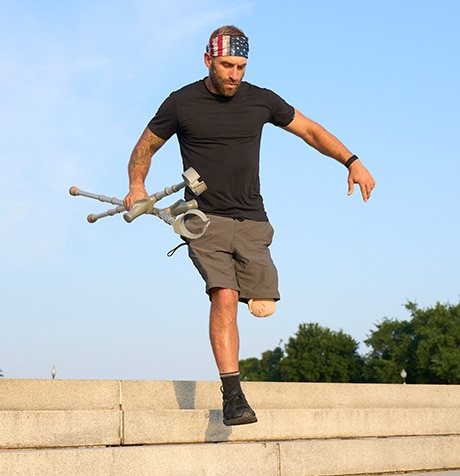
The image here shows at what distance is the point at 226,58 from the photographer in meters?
6.06

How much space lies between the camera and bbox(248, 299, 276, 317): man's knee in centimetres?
633

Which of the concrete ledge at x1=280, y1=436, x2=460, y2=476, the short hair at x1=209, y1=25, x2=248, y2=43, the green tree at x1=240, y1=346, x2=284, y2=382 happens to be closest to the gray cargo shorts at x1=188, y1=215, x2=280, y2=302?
the short hair at x1=209, y1=25, x2=248, y2=43

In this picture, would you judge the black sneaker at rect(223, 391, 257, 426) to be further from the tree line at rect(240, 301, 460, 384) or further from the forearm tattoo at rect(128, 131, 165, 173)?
the tree line at rect(240, 301, 460, 384)

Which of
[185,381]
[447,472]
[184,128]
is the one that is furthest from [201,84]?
[447,472]

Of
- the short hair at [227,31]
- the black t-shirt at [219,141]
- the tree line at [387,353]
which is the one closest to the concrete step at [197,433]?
the black t-shirt at [219,141]

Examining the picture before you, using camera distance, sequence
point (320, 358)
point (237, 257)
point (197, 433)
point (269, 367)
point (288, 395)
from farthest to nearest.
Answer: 1. point (269, 367)
2. point (320, 358)
3. point (288, 395)
4. point (197, 433)
5. point (237, 257)

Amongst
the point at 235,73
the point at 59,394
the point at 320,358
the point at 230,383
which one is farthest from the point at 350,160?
the point at 320,358

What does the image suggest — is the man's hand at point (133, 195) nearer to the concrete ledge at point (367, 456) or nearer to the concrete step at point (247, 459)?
the concrete step at point (247, 459)

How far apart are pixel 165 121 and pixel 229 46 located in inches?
29.1

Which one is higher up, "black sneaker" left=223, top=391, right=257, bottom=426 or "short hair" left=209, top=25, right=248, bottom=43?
"short hair" left=209, top=25, right=248, bottom=43

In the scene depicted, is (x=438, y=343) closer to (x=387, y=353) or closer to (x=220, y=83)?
(x=387, y=353)

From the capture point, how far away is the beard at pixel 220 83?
6174 millimetres

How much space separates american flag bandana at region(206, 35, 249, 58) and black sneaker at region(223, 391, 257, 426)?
2.32 metres

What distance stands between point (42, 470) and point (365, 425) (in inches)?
166
